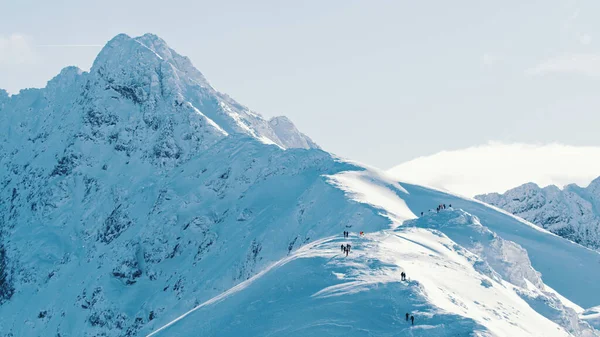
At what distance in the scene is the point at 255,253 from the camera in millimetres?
128625

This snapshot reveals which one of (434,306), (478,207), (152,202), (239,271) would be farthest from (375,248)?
(152,202)

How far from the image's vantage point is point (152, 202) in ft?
584

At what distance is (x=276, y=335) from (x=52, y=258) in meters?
131

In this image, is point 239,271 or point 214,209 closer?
point 239,271

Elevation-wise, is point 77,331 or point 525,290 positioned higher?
point 525,290

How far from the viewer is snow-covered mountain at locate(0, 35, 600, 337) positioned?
66.2 m

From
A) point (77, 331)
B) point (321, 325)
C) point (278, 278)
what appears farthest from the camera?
point (77, 331)

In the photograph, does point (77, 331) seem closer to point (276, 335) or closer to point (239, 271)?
point (239, 271)

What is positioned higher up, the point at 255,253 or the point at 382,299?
the point at 382,299

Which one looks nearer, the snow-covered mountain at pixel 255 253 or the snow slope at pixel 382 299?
the snow slope at pixel 382 299

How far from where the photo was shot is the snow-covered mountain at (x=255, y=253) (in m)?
66.2

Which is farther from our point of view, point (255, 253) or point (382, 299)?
point (255, 253)

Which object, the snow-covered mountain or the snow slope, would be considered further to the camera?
the snow-covered mountain

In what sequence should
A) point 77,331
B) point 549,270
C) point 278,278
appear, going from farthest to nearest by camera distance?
point 77,331 < point 549,270 < point 278,278
